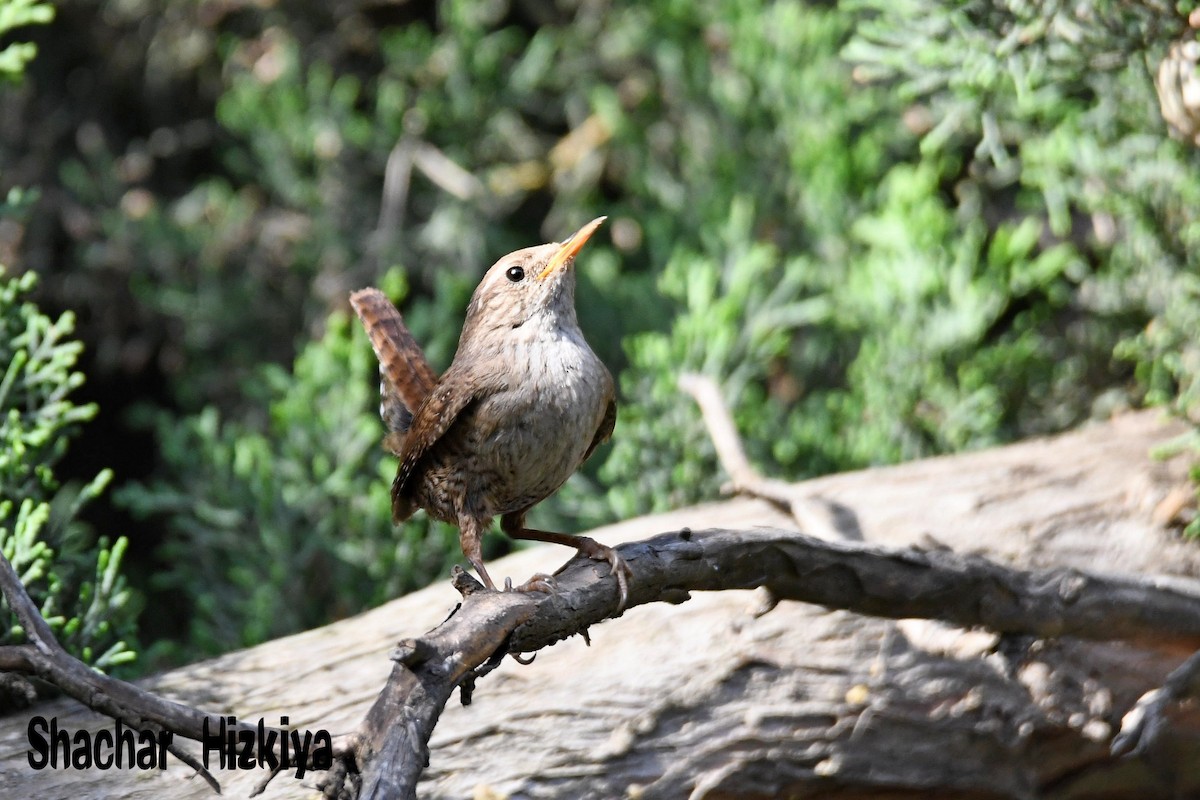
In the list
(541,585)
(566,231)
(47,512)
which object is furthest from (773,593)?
(566,231)

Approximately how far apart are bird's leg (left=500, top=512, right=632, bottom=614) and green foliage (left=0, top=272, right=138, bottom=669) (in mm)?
936

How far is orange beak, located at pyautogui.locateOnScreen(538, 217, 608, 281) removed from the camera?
9.16ft

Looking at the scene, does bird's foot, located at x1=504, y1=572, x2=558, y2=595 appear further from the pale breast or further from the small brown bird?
the pale breast

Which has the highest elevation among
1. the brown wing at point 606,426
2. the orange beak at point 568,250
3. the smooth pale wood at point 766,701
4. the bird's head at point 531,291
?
the orange beak at point 568,250

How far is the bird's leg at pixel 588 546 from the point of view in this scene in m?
2.33

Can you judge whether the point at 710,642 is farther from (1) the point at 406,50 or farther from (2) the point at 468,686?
(1) the point at 406,50

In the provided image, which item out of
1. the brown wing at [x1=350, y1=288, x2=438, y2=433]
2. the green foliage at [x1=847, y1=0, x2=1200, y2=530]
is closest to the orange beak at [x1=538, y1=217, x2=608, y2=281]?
the brown wing at [x1=350, y1=288, x2=438, y2=433]

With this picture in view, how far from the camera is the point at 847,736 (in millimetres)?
2789

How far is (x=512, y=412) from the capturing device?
2625mm

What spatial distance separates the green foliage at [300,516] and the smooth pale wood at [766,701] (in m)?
0.89

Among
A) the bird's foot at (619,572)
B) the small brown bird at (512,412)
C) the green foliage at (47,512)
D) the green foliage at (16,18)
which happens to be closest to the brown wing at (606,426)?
the small brown bird at (512,412)

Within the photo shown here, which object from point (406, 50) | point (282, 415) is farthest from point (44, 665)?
point (406, 50)

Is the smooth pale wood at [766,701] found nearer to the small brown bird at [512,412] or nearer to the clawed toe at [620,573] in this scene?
the small brown bird at [512,412]

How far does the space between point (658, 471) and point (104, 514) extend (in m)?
2.68
